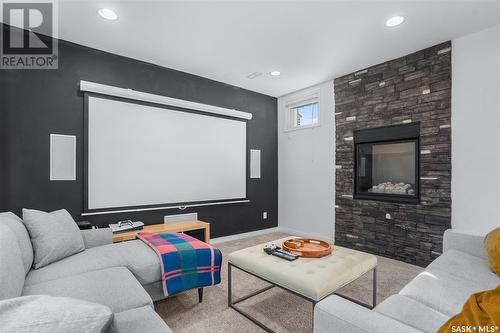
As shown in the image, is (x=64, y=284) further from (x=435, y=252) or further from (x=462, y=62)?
(x=462, y=62)

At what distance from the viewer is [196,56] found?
3.27 metres

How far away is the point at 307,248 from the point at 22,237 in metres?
2.13

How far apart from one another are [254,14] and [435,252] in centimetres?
326

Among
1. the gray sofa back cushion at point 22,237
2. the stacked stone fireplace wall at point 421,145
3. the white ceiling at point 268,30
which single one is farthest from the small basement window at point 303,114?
the gray sofa back cushion at point 22,237

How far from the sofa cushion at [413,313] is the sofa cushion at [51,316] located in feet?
4.14

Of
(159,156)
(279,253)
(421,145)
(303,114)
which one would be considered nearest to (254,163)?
(303,114)

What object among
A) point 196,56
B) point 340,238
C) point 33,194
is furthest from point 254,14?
point 340,238

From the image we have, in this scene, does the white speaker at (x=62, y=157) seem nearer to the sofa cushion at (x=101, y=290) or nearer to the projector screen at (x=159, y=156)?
the projector screen at (x=159, y=156)

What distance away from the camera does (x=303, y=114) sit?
4.71 metres

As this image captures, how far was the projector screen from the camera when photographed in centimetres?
304

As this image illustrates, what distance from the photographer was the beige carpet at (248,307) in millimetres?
1896

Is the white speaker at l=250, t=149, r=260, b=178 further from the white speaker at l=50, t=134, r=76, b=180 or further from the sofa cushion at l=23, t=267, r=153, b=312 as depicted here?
the sofa cushion at l=23, t=267, r=153, b=312

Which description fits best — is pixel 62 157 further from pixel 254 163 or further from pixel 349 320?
pixel 349 320

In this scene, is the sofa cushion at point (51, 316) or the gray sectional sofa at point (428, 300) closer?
the sofa cushion at point (51, 316)
